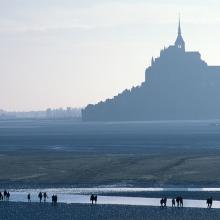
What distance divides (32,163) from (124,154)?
18573 millimetres

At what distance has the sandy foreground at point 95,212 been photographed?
51.7m

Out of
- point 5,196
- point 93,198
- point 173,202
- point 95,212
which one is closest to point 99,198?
point 93,198

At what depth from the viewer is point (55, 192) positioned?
65688 millimetres

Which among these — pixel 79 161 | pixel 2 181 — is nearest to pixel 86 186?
pixel 2 181

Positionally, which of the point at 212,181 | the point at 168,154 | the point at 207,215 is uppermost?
the point at 168,154

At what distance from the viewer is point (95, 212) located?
2121 inches

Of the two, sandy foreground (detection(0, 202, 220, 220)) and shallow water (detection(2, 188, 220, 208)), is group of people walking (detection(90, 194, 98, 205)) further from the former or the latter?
sandy foreground (detection(0, 202, 220, 220))

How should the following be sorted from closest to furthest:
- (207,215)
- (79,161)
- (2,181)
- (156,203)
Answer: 1. (207,215)
2. (156,203)
3. (2,181)
4. (79,161)

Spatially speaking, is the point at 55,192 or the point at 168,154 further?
the point at 168,154

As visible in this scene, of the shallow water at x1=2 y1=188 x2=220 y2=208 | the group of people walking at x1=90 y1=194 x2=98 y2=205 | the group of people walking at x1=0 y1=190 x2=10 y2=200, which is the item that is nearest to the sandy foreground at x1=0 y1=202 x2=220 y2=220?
the group of people walking at x1=90 y1=194 x2=98 y2=205

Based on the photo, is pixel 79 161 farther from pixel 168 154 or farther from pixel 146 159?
pixel 168 154

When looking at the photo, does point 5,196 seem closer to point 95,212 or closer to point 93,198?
point 93,198

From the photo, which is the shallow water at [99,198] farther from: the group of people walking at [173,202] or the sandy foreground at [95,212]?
the sandy foreground at [95,212]

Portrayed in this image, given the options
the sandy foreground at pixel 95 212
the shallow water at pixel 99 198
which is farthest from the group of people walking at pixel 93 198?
the sandy foreground at pixel 95 212
